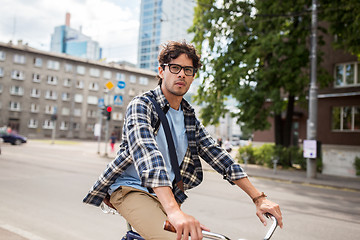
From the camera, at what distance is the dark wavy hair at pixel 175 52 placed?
2023mm

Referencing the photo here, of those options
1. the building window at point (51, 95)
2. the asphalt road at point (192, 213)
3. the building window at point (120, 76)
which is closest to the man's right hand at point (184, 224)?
the asphalt road at point (192, 213)

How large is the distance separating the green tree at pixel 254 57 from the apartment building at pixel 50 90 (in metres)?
33.2

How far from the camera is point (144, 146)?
175 centimetres

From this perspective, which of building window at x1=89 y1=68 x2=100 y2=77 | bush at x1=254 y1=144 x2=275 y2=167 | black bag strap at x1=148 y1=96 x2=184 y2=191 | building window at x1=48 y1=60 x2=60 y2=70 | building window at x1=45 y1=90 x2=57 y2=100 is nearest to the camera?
black bag strap at x1=148 y1=96 x2=184 y2=191

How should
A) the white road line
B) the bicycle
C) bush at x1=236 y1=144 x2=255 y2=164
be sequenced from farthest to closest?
bush at x1=236 y1=144 x2=255 y2=164
the white road line
the bicycle

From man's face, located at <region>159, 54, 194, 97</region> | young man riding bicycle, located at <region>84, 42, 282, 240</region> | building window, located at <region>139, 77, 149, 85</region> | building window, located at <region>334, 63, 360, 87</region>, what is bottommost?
young man riding bicycle, located at <region>84, 42, 282, 240</region>

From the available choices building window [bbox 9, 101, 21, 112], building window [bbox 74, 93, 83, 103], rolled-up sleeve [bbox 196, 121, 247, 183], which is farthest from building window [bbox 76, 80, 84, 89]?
rolled-up sleeve [bbox 196, 121, 247, 183]

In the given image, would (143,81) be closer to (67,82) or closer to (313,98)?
(67,82)

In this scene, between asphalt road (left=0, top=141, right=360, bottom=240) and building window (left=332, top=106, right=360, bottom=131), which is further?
building window (left=332, top=106, right=360, bottom=131)

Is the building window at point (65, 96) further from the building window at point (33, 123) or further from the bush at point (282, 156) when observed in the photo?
the bush at point (282, 156)

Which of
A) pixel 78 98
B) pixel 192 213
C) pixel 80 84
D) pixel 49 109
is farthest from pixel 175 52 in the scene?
pixel 80 84

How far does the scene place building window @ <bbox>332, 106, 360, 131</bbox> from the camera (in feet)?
65.3

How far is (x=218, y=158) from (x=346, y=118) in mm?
20572

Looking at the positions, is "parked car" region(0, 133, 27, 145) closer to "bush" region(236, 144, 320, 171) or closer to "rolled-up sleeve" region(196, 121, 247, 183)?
"bush" region(236, 144, 320, 171)
